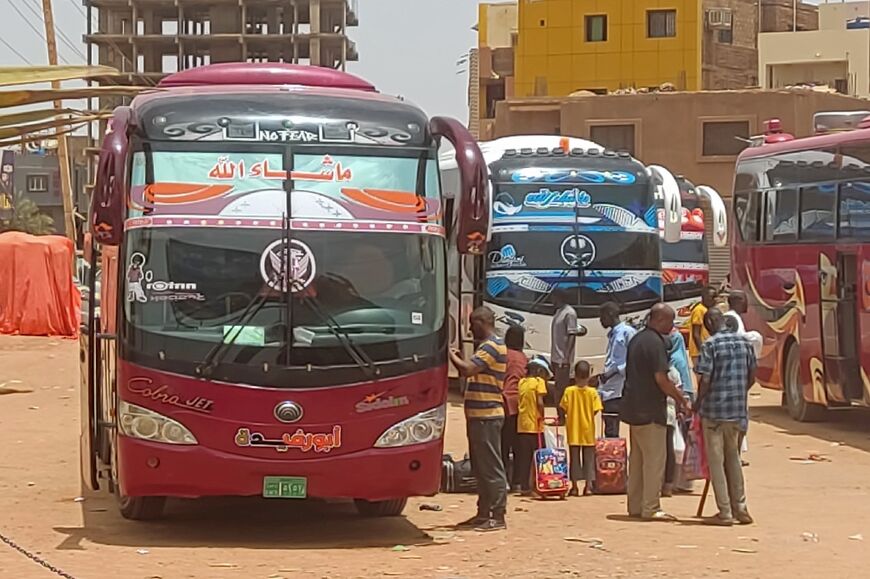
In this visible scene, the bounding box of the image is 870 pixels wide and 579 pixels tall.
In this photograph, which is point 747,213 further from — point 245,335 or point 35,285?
point 35,285

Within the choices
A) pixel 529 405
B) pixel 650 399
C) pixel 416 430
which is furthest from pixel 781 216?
pixel 416 430

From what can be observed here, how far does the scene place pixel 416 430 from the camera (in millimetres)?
10602

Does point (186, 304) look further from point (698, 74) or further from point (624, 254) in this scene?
point (698, 74)

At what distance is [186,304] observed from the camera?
406 inches

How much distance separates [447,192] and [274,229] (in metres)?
10.9

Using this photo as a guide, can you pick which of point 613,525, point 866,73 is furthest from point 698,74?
point 613,525

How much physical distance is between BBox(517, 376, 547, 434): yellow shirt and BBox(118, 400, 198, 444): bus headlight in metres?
3.84

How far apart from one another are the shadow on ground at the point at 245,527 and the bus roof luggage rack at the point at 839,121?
10.6m

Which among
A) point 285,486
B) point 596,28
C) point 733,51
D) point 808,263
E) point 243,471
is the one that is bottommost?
point 285,486

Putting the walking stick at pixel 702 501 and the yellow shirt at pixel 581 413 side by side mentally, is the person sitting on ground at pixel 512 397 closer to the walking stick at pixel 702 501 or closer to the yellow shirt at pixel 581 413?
the yellow shirt at pixel 581 413

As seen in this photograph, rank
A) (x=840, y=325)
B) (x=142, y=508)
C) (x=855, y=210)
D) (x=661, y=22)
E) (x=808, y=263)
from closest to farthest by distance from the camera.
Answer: (x=142, y=508)
(x=855, y=210)
(x=840, y=325)
(x=808, y=263)
(x=661, y=22)

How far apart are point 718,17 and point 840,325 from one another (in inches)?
1759

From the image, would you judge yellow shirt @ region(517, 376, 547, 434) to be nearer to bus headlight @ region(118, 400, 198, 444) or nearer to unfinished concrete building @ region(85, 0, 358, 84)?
bus headlight @ region(118, 400, 198, 444)

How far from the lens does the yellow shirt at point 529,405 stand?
13.2 metres
